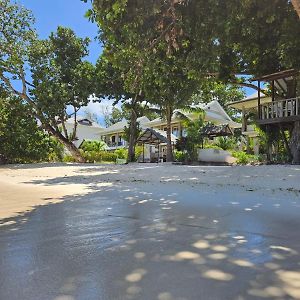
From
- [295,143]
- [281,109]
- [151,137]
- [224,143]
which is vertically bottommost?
[295,143]

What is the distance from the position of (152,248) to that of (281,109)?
18236mm

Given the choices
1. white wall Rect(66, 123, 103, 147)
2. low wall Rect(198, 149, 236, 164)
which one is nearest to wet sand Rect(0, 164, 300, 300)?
low wall Rect(198, 149, 236, 164)

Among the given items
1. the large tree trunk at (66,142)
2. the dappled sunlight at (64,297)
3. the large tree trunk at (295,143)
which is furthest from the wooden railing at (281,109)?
the dappled sunlight at (64,297)

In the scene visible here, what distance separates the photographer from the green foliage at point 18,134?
27.0 m

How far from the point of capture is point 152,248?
4453 millimetres

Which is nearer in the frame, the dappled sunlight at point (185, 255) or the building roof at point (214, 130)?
the dappled sunlight at point (185, 255)

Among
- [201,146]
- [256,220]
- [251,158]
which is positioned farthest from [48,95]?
[256,220]

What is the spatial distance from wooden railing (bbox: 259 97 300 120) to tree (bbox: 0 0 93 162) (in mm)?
12665

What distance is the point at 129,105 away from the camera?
28.1 meters

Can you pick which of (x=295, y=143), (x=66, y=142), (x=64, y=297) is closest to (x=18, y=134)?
(x=66, y=142)

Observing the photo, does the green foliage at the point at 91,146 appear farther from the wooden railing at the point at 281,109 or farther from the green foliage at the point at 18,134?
the wooden railing at the point at 281,109

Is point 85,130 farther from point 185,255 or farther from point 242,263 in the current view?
point 242,263

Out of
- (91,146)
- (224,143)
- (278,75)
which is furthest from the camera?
(91,146)

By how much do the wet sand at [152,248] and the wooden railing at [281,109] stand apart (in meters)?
13.0
